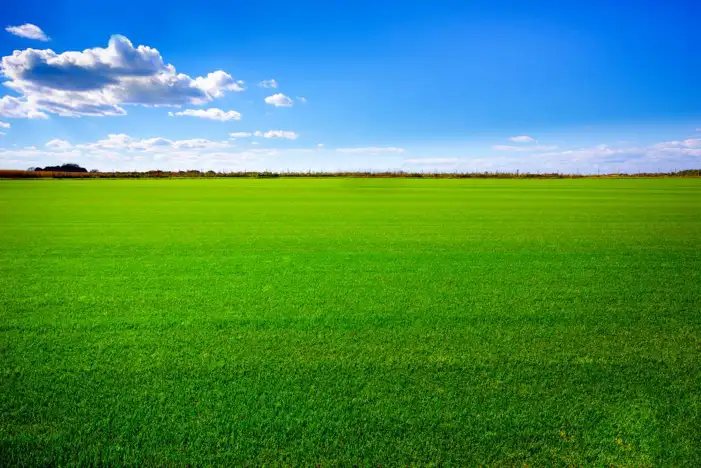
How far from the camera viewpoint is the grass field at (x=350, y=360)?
2820mm

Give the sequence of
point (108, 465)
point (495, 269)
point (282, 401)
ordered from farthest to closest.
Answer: point (495, 269)
point (282, 401)
point (108, 465)

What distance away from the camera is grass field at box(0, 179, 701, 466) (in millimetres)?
2820

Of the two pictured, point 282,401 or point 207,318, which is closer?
point 282,401

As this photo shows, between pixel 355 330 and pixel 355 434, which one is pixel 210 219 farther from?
pixel 355 434

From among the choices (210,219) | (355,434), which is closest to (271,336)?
(355,434)

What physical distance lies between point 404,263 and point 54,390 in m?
5.90

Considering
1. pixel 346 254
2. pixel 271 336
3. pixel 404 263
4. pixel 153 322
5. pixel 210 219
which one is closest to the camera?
pixel 271 336

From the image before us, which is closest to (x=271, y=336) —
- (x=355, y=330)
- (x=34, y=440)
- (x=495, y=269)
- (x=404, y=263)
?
→ (x=355, y=330)

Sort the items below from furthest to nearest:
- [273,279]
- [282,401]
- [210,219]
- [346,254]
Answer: [210,219]
[346,254]
[273,279]
[282,401]

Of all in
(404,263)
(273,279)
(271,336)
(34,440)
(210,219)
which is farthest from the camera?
(210,219)

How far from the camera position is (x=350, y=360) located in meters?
3.90

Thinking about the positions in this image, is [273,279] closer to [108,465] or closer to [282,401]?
[282,401]

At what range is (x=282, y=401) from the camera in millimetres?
3242

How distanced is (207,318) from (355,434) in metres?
2.81
